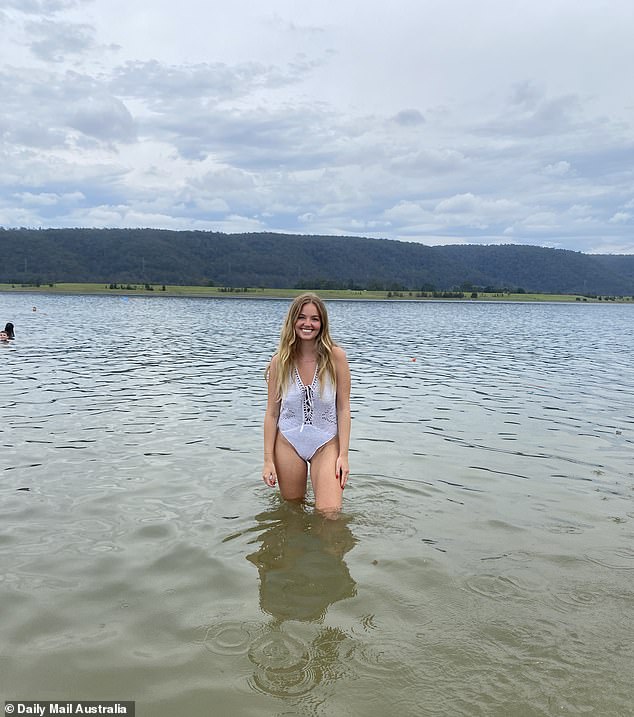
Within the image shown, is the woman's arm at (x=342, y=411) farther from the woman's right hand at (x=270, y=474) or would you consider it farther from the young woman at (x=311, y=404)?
the woman's right hand at (x=270, y=474)

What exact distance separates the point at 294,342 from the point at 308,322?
1.06ft

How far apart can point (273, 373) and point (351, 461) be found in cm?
347

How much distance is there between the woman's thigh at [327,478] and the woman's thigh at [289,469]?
260 mm

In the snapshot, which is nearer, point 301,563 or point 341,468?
point 301,563

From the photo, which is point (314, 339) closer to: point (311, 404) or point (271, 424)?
point (311, 404)

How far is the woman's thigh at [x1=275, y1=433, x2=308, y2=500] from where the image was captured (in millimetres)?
7137

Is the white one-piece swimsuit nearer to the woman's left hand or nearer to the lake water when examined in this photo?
the woman's left hand

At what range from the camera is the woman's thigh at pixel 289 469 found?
714 cm

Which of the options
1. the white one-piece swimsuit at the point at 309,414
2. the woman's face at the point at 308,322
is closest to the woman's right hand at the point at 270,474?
the white one-piece swimsuit at the point at 309,414

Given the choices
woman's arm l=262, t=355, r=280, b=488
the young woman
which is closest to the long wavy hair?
the young woman

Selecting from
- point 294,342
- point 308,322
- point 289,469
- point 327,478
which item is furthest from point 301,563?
point 308,322

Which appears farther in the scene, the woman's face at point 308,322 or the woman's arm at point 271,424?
the woman's arm at point 271,424

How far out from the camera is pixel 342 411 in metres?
6.88

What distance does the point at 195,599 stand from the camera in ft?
17.0
